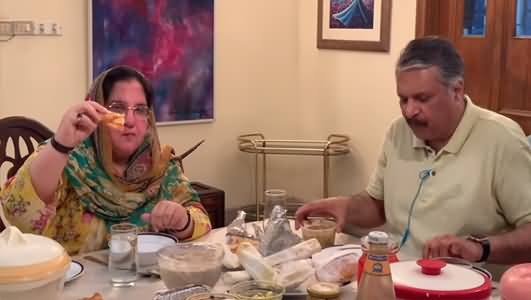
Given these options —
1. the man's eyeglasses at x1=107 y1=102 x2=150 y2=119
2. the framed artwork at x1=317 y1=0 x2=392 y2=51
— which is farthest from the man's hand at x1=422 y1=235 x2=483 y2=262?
the framed artwork at x1=317 y1=0 x2=392 y2=51

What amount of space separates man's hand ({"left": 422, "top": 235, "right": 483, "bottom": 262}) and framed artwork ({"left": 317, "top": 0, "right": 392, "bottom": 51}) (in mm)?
2389

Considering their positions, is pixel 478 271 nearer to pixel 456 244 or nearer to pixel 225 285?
pixel 456 244

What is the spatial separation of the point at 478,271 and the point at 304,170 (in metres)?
3.17

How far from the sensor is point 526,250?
1.92 m

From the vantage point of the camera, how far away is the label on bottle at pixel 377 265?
127cm

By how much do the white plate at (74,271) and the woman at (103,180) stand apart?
8.0 inches

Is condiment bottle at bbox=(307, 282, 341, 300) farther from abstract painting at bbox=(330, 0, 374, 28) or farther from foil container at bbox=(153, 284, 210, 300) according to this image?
abstract painting at bbox=(330, 0, 374, 28)

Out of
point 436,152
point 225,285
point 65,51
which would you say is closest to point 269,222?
point 225,285

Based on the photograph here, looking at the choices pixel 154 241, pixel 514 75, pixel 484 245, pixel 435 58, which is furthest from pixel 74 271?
pixel 514 75

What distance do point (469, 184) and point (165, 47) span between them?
2480 mm

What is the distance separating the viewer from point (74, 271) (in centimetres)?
170

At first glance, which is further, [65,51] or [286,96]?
[286,96]

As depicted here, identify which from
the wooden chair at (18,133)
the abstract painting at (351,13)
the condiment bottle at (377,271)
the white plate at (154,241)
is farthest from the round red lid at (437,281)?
the abstract painting at (351,13)

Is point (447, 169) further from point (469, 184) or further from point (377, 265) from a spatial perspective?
point (377, 265)
